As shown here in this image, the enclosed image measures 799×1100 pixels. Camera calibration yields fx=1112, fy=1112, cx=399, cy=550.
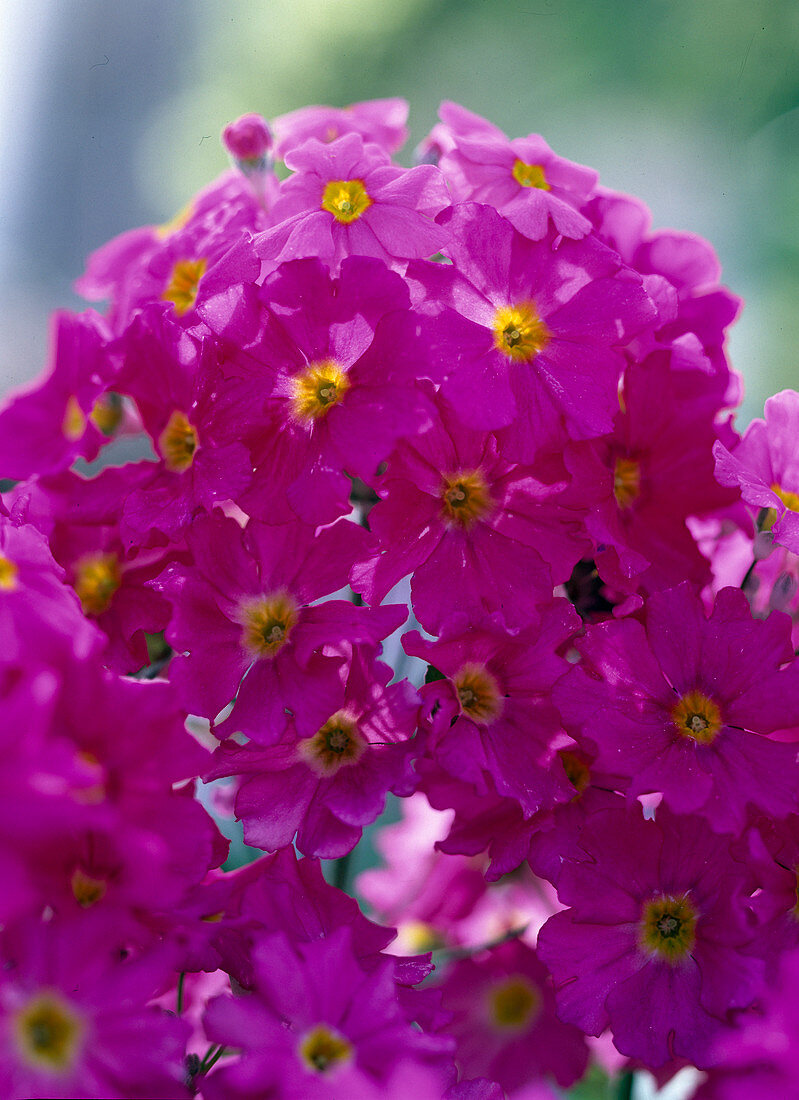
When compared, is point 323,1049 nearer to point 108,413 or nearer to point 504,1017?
point 504,1017

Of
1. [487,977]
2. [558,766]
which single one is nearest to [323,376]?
[558,766]

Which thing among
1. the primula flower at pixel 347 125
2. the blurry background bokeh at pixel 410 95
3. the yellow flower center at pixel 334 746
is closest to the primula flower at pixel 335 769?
the yellow flower center at pixel 334 746

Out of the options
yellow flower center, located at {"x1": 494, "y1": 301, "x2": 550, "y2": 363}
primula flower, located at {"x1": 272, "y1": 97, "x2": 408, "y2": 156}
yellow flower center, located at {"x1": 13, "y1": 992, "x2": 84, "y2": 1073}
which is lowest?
yellow flower center, located at {"x1": 13, "y1": 992, "x2": 84, "y2": 1073}

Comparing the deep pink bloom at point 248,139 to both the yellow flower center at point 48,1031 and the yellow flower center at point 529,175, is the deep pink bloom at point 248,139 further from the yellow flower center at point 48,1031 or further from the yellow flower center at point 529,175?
the yellow flower center at point 48,1031

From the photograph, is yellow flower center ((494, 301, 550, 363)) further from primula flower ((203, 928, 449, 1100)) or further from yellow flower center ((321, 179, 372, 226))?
primula flower ((203, 928, 449, 1100))

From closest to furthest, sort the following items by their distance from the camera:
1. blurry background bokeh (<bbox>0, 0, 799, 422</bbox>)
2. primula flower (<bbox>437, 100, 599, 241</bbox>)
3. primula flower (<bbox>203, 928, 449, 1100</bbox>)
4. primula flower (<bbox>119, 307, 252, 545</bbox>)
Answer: primula flower (<bbox>203, 928, 449, 1100</bbox>)
primula flower (<bbox>119, 307, 252, 545</bbox>)
primula flower (<bbox>437, 100, 599, 241</bbox>)
blurry background bokeh (<bbox>0, 0, 799, 422</bbox>)

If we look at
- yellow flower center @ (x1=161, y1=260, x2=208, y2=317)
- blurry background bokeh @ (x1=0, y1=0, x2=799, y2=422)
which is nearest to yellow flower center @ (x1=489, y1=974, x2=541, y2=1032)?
yellow flower center @ (x1=161, y1=260, x2=208, y2=317)

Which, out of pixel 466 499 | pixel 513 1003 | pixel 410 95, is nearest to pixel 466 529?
pixel 466 499
